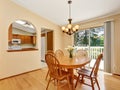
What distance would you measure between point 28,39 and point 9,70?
135 inches

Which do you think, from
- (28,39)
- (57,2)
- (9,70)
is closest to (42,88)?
(9,70)

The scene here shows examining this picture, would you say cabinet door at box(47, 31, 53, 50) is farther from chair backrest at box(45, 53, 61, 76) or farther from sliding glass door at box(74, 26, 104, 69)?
chair backrest at box(45, 53, 61, 76)

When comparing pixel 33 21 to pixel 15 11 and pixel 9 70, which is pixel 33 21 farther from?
pixel 9 70

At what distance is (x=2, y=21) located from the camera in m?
3.55

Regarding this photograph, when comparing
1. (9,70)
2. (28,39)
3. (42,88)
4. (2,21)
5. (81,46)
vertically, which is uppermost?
(2,21)

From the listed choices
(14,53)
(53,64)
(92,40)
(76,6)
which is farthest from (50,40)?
(53,64)

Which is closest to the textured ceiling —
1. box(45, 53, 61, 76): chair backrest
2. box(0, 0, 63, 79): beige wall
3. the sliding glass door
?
box(0, 0, 63, 79): beige wall

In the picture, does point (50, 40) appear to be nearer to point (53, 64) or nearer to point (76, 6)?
point (76, 6)

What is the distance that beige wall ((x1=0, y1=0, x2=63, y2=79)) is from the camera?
355 cm

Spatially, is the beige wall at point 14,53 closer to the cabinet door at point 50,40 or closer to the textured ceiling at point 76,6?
the textured ceiling at point 76,6

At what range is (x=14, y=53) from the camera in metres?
3.91

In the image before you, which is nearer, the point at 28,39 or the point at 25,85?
the point at 25,85

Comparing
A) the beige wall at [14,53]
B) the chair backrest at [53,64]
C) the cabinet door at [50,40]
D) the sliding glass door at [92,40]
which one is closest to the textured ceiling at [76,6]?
the beige wall at [14,53]

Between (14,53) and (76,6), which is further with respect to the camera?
(14,53)
